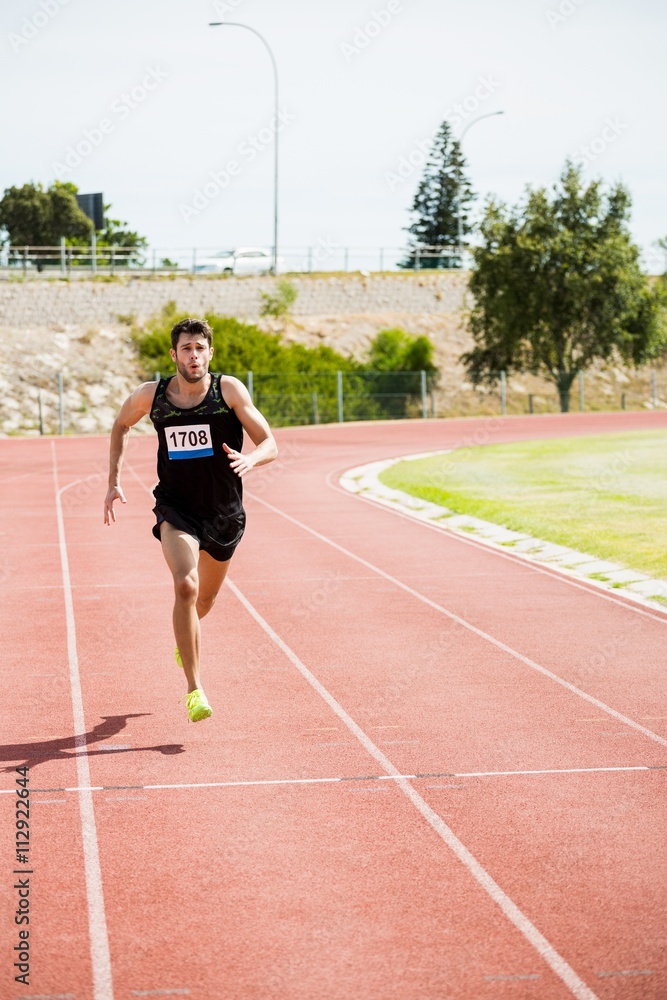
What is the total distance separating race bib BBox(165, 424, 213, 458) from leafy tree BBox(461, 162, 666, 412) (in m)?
42.0

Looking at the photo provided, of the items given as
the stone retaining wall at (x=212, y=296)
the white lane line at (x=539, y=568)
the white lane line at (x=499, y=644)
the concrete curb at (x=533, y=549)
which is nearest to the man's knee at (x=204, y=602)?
the white lane line at (x=499, y=644)

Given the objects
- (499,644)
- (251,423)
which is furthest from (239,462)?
(499,644)

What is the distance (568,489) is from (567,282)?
29110mm

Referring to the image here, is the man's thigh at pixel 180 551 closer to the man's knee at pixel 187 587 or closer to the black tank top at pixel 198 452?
the man's knee at pixel 187 587

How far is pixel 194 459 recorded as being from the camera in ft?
20.9

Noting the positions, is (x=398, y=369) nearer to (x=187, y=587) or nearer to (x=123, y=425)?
(x=123, y=425)

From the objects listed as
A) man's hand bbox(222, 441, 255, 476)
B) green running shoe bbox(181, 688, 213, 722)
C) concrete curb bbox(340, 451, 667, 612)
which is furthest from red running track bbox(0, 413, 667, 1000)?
man's hand bbox(222, 441, 255, 476)

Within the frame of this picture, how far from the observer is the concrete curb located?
10789 mm

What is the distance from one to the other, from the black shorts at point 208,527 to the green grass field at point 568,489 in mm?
5946

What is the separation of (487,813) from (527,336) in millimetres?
44704

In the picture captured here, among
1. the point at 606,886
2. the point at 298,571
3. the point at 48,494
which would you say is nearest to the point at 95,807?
the point at 606,886

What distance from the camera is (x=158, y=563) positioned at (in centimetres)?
1247

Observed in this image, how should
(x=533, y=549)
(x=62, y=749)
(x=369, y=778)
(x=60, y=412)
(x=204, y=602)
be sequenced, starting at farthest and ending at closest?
(x=60, y=412) → (x=533, y=549) → (x=204, y=602) → (x=62, y=749) → (x=369, y=778)

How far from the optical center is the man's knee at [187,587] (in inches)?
244
